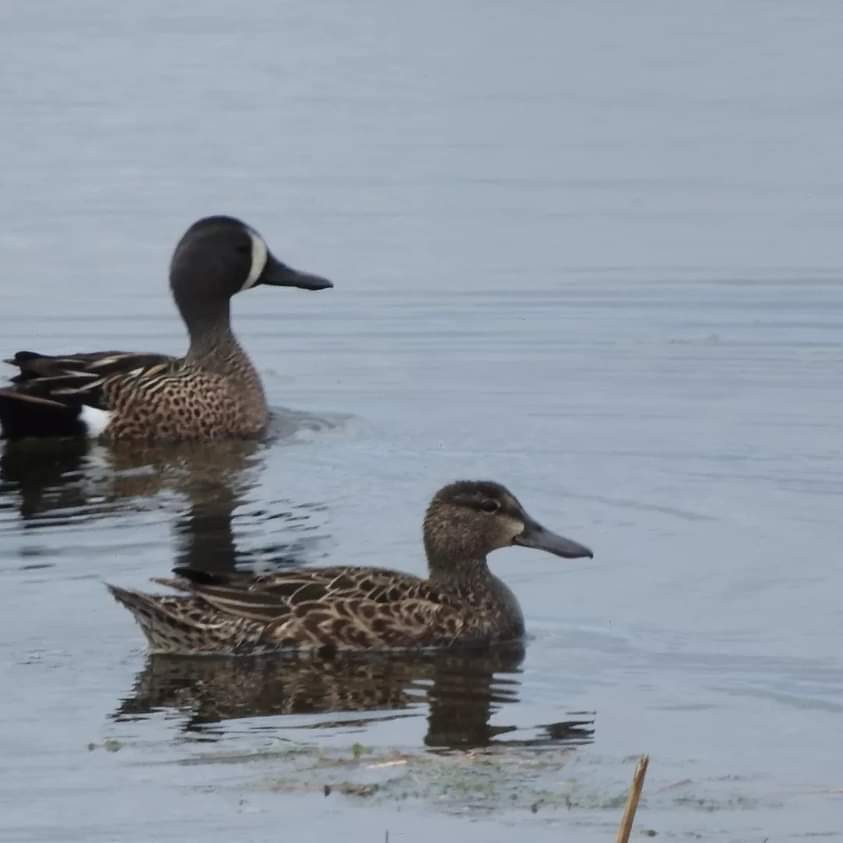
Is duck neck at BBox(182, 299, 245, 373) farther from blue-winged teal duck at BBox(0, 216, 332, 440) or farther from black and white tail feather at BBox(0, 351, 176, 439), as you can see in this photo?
black and white tail feather at BBox(0, 351, 176, 439)

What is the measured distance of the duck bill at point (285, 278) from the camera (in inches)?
643

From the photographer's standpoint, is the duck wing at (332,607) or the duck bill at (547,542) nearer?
the duck wing at (332,607)

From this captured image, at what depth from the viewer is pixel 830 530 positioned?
1232cm

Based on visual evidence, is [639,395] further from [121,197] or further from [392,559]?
[121,197]

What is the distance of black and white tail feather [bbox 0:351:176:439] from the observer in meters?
15.2

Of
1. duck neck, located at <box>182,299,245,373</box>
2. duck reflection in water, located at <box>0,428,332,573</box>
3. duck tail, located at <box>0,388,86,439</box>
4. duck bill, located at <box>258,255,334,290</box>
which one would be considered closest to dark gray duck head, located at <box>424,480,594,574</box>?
duck reflection in water, located at <box>0,428,332,573</box>

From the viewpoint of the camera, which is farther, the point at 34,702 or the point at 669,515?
the point at 669,515

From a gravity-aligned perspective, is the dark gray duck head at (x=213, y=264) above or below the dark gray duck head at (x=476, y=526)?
above

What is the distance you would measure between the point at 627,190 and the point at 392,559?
11.5m

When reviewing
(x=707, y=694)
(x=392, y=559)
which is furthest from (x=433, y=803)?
(x=392, y=559)

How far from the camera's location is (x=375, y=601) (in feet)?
34.7

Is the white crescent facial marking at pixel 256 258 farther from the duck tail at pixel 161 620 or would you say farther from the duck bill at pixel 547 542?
the duck tail at pixel 161 620

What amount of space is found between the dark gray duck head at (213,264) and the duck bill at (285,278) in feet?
0.20

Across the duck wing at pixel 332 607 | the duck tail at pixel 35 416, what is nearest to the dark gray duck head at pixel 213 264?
the duck tail at pixel 35 416
